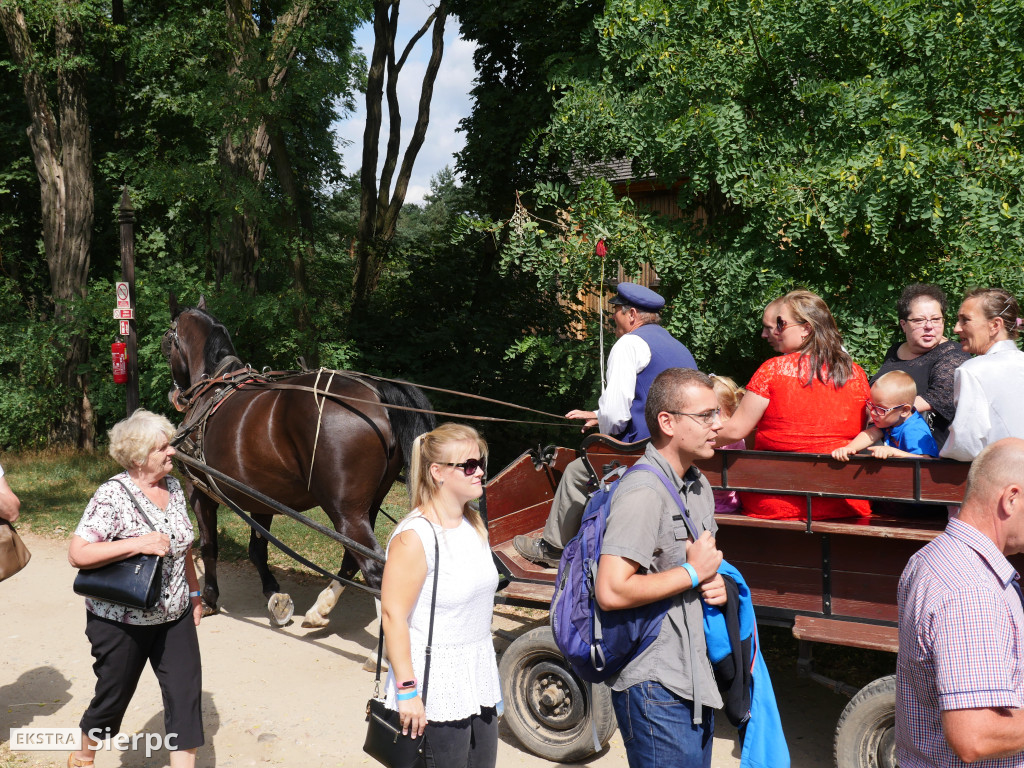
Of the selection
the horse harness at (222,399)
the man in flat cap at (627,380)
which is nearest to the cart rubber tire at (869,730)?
the man in flat cap at (627,380)

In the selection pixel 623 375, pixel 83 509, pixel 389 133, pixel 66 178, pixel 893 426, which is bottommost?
pixel 83 509

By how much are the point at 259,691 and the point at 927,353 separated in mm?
4389

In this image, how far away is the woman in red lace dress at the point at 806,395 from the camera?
378 cm

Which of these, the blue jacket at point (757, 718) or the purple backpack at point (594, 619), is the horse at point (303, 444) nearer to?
the purple backpack at point (594, 619)

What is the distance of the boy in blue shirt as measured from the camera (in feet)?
12.0

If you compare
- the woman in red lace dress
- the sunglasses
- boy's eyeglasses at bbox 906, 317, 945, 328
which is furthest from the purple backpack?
boy's eyeglasses at bbox 906, 317, 945, 328

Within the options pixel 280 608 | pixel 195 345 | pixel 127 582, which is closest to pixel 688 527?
pixel 127 582

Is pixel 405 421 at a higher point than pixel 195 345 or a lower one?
lower

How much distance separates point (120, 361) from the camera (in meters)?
11.4

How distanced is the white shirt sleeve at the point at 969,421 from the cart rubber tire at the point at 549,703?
1.99 m

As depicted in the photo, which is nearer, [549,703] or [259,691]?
[549,703]

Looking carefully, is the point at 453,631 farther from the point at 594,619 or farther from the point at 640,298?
the point at 640,298

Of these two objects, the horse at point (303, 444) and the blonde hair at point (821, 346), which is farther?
the horse at point (303, 444)

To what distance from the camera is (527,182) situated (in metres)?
12.1
